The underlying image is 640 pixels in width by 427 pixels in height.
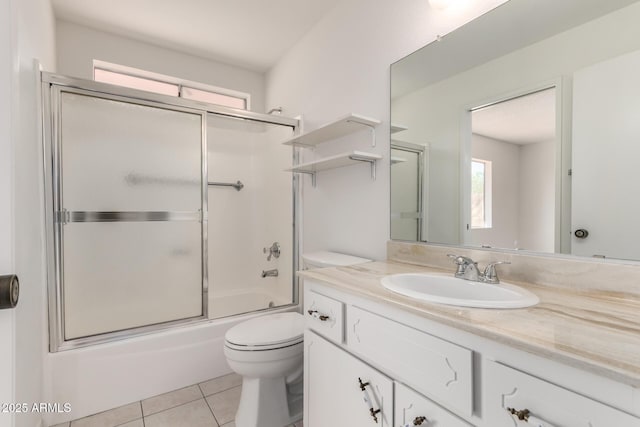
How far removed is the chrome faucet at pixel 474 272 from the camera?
3.57 feet

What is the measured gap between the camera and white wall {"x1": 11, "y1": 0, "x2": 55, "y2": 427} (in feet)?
3.44

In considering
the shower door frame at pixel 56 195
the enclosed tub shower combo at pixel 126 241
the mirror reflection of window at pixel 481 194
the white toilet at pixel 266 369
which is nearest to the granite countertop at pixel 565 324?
the mirror reflection of window at pixel 481 194

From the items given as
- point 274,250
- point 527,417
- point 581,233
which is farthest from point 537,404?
point 274,250

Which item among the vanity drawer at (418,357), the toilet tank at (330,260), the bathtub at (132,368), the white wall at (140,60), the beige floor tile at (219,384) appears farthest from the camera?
the white wall at (140,60)

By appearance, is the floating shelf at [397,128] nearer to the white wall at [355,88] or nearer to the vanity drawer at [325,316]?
the white wall at [355,88]

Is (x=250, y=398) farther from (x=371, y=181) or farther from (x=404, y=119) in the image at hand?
(x=404, y=119)

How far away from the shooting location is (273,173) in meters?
2.86

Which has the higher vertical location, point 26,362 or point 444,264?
point 444,264

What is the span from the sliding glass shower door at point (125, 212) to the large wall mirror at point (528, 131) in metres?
1.51

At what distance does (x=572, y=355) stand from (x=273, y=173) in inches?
101

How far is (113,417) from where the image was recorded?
1.61m

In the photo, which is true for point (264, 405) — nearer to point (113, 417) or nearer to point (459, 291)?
point (113, 417)

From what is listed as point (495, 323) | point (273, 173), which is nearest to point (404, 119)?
point (495, 323)

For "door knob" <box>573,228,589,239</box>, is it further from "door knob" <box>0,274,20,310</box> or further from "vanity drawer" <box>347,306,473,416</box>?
"door knob" <box>0,274,20,310</box>
